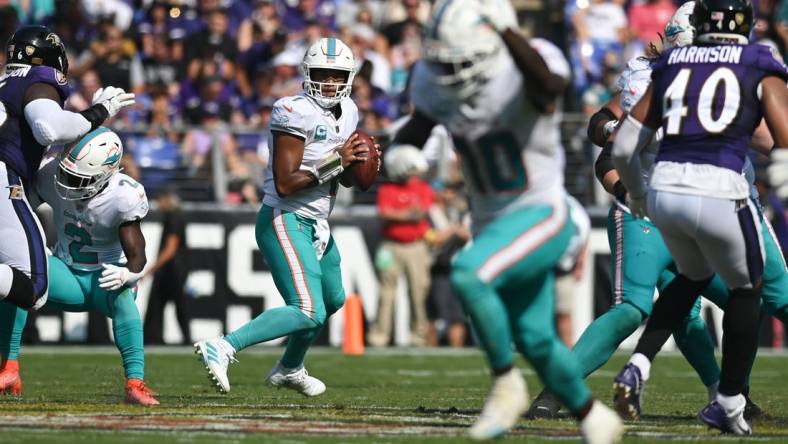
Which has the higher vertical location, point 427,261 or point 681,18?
point 681,18

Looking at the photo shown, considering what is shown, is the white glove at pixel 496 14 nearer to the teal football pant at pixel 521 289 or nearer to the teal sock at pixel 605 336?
the teal football pant at pixel 521 289

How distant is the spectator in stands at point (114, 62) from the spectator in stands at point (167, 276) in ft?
7.57

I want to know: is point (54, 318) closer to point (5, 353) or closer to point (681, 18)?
point (5, 353)

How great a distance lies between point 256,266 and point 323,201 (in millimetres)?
6397

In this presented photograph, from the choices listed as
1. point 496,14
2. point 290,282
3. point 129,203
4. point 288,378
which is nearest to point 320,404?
point 288,378

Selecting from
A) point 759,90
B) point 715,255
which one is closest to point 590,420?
point 715,255

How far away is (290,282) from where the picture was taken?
7.40 m

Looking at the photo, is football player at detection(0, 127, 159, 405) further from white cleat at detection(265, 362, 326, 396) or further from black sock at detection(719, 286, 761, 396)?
black sock at detection(719, 286, 761, 396)

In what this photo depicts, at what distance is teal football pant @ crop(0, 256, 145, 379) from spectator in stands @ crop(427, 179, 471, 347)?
6.79 meters

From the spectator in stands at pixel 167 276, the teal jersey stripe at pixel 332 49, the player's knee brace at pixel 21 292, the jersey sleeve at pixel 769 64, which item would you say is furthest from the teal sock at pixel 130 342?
the spectator in stands at pixel 167 276

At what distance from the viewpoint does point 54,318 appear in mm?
13656

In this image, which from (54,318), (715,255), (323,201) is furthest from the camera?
(54,318)

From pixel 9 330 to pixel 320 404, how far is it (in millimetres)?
1759

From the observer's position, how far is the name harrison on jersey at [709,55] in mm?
5996
